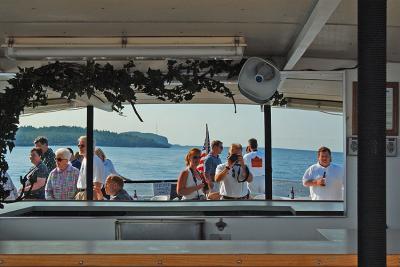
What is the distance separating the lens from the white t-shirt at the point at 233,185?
4.91 meters

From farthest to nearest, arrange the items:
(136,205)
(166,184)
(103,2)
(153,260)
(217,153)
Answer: (166,184) < (217,153) < (136,205) < (103,2) < (153,260)

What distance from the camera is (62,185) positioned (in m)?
5.00

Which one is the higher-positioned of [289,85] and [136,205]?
[289,85]

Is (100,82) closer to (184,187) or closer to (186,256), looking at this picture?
(184,187)

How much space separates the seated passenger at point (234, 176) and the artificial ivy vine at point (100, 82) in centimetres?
117

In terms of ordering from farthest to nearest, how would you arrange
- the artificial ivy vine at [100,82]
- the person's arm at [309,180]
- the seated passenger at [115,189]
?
the person's arm at [309,180] < the seated passenger at [115,189] < the artificial ivy vine at [100,82]

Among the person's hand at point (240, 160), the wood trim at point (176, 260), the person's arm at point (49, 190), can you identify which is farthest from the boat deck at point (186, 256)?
the person's hand at point (240, 160)

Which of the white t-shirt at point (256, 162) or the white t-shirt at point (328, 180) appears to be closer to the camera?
the white t-shirt at point (328, 180)

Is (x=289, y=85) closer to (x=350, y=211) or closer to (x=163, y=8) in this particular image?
(x=350, y=211)

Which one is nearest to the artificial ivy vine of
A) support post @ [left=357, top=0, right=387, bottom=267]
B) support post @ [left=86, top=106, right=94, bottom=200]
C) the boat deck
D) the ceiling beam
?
the ceiling beam

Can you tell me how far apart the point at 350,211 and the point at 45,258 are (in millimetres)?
2549

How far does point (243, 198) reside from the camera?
464cm

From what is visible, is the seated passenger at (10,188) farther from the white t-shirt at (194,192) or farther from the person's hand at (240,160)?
the person's hand at (240,160)

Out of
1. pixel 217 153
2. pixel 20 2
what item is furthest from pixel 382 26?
pixel 217 153
